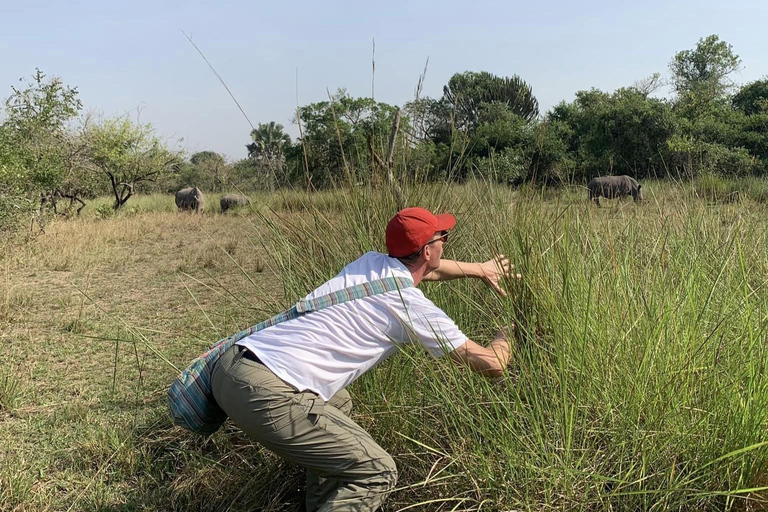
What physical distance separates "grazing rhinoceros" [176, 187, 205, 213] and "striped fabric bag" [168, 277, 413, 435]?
15.3m

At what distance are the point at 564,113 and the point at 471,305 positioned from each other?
866 inches

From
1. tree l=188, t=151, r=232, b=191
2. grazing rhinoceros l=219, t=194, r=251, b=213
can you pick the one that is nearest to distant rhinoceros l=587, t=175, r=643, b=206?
tree l=188, t=151, r=232, b=191

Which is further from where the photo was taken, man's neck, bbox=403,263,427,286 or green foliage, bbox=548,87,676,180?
green foliage, bbox=548,87,676,180

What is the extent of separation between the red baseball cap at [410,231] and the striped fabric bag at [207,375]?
0.45ft

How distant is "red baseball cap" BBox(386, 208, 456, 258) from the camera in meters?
2.15

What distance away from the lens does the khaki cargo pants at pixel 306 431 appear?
1.96 m

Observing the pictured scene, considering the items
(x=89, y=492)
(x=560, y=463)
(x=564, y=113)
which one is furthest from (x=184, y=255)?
(x=564, y=113)

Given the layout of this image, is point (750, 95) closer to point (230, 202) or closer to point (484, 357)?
point (230, 202)

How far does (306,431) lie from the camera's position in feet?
6.49

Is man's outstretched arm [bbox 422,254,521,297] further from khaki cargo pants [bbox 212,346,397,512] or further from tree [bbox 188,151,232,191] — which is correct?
tree [bbox 188,151,232,191]

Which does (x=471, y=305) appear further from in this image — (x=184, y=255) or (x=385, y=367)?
(x=184, y=255)

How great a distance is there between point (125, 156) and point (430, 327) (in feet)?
53.5

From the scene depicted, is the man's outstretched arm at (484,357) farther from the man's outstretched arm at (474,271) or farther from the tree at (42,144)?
the tree at (42,144)

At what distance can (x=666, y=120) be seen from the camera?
15.8 m
